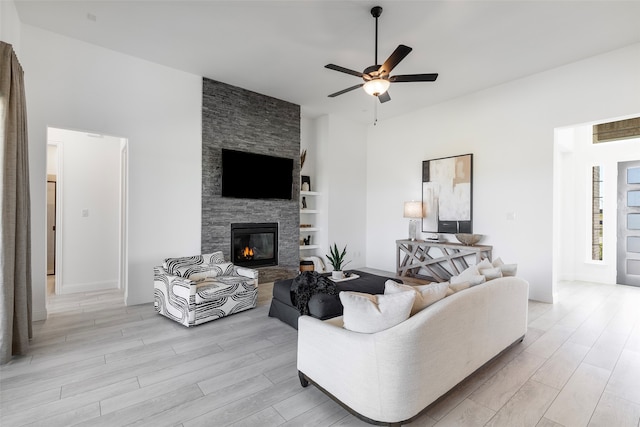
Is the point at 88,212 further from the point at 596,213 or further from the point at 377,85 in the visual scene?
the point at 596,213

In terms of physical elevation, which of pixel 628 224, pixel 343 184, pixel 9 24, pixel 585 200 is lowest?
pixel 628 224

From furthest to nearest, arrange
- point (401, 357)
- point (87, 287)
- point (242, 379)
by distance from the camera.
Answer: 1. point (87, 287)
2. point (242, 379)
3. point (401, 357)

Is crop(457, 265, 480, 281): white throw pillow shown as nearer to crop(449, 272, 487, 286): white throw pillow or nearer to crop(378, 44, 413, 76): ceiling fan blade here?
crop(449, 272, 487, 286): white throw pillow

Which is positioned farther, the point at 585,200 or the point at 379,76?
the point at 585,200

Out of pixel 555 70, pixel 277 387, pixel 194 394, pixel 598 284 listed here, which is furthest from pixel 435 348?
pixel 598 284

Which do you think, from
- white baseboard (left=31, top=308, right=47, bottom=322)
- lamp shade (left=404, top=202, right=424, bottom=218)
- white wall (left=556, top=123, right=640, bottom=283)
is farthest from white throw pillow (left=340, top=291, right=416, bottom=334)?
white wall (left=556, top=123, right=640, bottom=283)

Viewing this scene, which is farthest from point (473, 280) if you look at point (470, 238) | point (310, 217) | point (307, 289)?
point (310, 217)

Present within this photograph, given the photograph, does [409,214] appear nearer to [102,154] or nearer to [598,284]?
[598,284]

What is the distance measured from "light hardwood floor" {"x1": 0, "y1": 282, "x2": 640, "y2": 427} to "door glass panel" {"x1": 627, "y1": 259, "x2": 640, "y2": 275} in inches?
85.4

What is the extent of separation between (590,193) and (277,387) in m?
6.38

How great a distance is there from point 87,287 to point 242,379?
3.89 m

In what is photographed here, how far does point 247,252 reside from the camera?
16.6 ft

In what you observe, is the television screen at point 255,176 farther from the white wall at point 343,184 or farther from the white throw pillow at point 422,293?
the white throw pillow at point 422,293

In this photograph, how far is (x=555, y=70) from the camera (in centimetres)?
409
